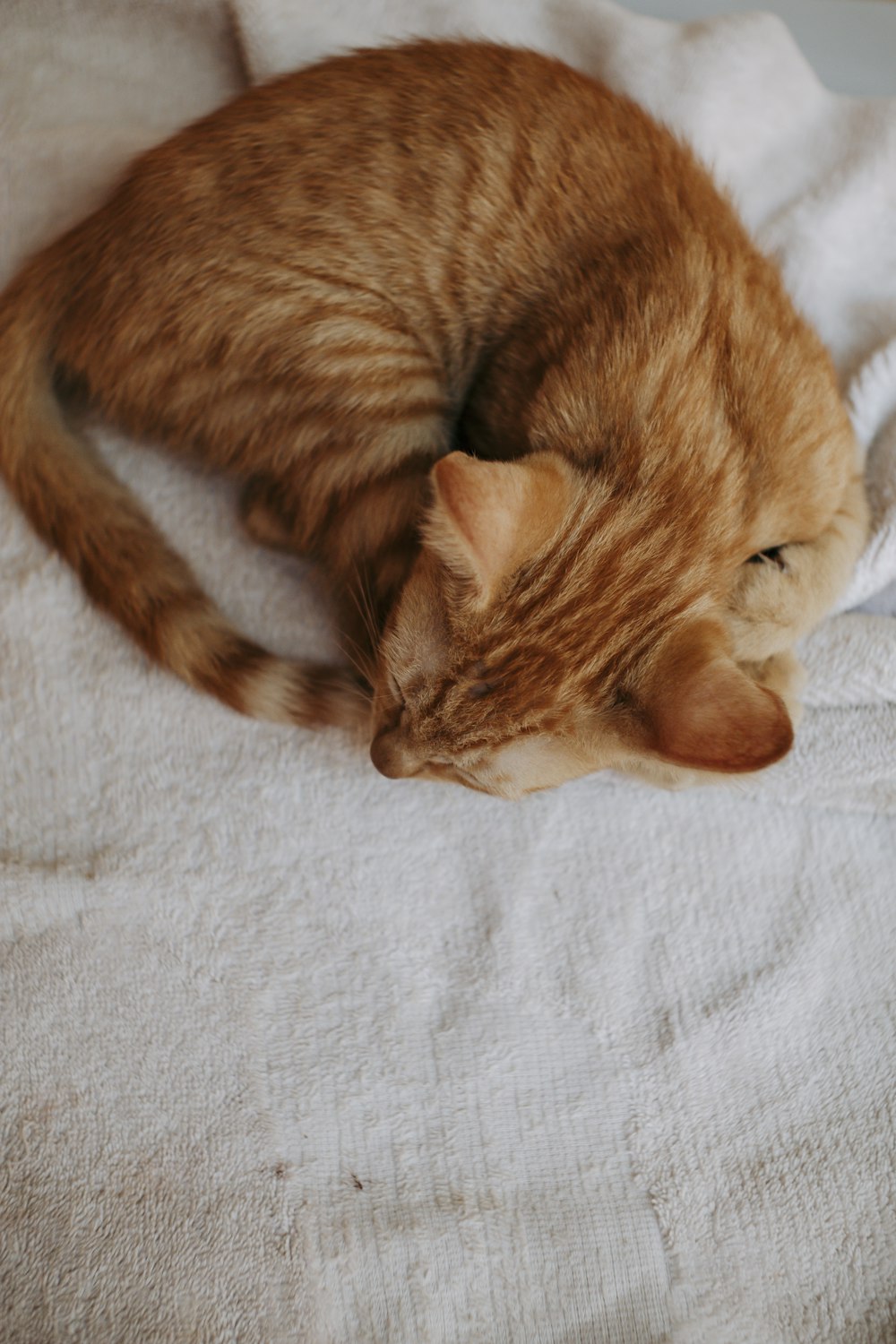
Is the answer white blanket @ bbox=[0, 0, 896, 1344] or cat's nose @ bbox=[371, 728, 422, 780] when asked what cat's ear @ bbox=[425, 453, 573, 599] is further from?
white blanket @ bbox=[0, 0, 896, 1344]

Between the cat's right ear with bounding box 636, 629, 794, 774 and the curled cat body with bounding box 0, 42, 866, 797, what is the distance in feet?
0.41

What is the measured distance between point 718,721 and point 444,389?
0.90 meters

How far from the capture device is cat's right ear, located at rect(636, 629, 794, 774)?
1132 millimetres

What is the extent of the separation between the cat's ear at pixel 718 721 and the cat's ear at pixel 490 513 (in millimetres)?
270

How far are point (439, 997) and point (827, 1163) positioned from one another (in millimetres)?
739

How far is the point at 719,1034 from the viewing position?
5.67 feet

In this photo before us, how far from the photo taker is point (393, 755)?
1438mm

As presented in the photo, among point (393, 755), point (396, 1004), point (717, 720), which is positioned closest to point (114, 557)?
point (393, 755)

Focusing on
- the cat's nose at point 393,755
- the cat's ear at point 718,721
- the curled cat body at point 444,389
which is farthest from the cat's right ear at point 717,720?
the cat's nose at point 393,755

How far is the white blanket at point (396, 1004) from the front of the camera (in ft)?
→ 5.20

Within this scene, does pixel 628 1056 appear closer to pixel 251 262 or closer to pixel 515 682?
pixel 515 682

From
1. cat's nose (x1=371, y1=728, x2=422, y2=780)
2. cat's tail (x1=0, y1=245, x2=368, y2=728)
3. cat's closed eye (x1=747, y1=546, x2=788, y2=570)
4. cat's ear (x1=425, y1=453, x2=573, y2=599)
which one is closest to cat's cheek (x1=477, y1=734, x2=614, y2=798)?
cat's nose (x1=371, y1=728, x2=422, y2=780)

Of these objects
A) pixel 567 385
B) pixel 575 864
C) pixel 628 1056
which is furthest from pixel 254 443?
pixel 628 1056

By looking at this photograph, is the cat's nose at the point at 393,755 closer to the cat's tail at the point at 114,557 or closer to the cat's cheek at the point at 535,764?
the cat's cheek at the point at 535,764
